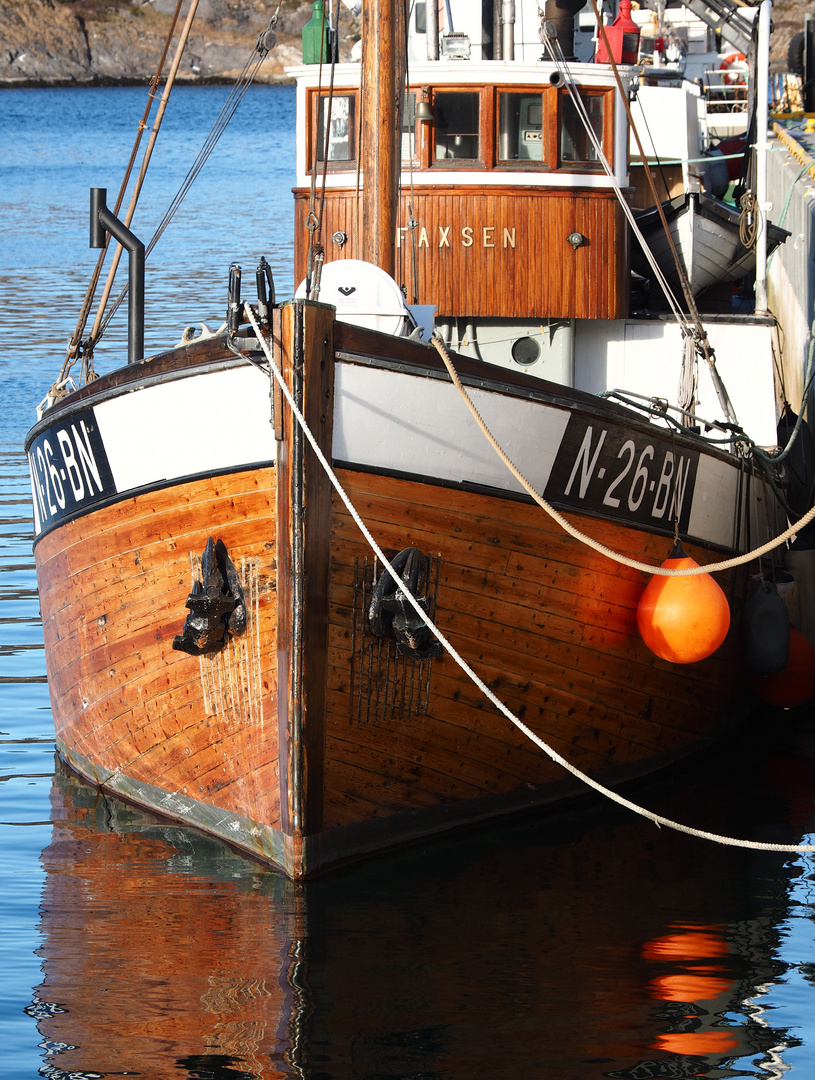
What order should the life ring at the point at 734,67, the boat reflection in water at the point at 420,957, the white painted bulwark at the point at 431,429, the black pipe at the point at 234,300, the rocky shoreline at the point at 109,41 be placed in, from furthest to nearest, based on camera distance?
the rocky shoreline at the point at 109,41, the life ring at the point at 734,67, the white painted bulwark at the point at 431,429, the black pipe at the point at 234,300, the boat reflection in water at the point at 420,957

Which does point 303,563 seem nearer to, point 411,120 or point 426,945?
point 426,945

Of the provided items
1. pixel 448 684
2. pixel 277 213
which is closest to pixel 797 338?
pixel 448 684

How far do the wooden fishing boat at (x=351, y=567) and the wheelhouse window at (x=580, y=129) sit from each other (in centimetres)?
239

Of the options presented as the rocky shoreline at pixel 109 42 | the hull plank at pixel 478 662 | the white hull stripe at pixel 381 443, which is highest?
the rocky shoreline at pixel 109 42

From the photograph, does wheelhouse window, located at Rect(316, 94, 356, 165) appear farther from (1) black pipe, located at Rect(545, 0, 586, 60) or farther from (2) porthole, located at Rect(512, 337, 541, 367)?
(1) black pipe, located at Rect(545, 0, 586, 60)

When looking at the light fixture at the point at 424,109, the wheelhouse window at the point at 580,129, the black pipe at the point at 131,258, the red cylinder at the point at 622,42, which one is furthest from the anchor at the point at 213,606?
the red cylinder at the point at 622,42

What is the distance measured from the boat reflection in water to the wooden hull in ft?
0.94

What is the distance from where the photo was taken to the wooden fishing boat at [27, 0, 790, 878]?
6.32 metres

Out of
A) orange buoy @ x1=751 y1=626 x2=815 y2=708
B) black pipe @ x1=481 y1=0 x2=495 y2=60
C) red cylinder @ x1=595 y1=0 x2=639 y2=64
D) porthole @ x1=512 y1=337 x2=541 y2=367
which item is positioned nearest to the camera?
orange buoy @ x1=751 y1=626 x2=815 y2=708

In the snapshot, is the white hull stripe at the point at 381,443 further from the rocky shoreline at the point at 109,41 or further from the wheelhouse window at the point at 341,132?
the rocky shoreline at the point at 109,41

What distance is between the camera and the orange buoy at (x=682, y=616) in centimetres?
719

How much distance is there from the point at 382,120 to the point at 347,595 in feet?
8.12

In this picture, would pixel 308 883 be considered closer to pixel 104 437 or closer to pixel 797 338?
pixel 104 437

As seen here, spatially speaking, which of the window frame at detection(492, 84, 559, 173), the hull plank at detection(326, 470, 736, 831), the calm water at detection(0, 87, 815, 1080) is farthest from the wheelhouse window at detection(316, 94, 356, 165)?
the calm water at detection(0, 87, 815, 1080)
